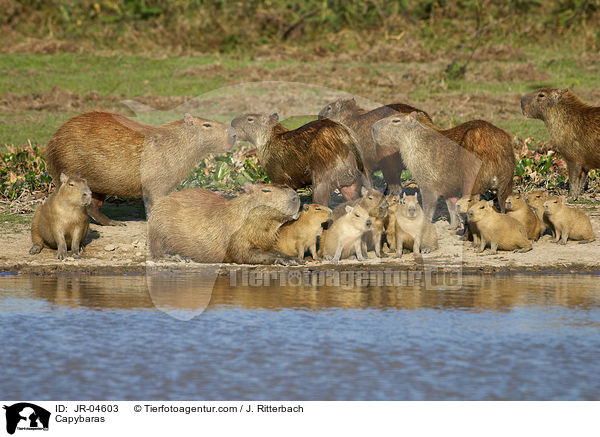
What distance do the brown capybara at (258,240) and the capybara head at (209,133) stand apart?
Result: 1411mm

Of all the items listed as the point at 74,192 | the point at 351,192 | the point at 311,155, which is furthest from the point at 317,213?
the point at 74,192

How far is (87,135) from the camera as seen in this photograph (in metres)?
10.5

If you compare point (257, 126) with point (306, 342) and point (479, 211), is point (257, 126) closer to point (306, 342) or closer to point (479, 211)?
point (479, 211)

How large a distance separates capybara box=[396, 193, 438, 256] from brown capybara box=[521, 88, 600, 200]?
2.75m

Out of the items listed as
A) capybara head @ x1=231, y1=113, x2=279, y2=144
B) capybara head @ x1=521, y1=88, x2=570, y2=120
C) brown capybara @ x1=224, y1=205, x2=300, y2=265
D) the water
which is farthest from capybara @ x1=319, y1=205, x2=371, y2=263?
capybara head @ x1=521, y1=88, x2=570, y2=120

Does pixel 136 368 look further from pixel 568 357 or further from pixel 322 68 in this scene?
pixel 322 68

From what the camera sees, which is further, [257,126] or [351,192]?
[351,192]

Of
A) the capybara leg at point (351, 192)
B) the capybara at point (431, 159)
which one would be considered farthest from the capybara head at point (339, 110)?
the capybara leg at point (351, 192)

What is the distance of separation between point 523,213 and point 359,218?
1.81m

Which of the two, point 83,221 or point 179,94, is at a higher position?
point 179,94

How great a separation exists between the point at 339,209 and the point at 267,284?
1.39m
